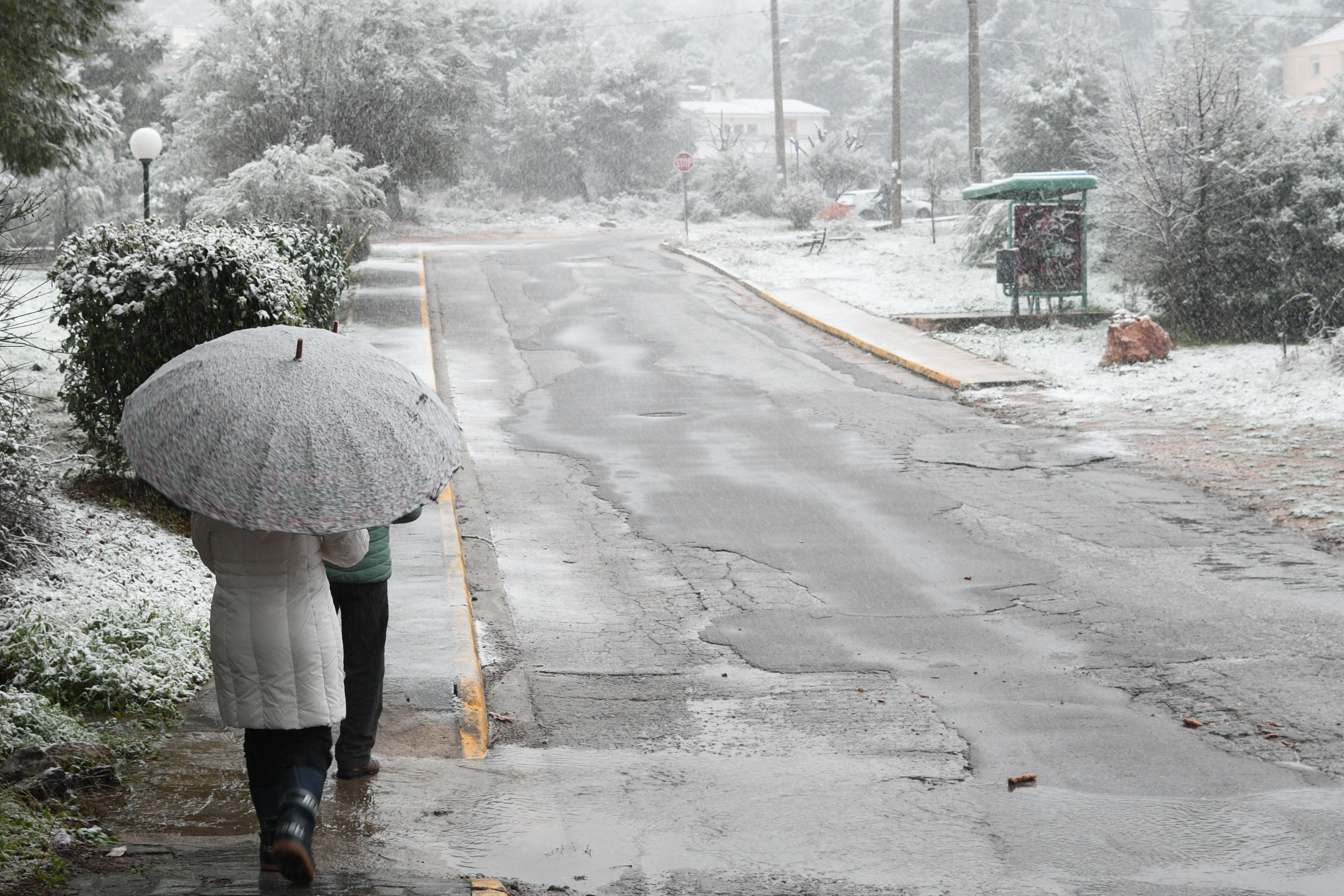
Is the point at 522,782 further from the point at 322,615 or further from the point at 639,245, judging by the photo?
the point at 639,245

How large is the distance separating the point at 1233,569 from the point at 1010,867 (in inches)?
194

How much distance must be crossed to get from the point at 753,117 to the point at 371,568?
86.2 meters

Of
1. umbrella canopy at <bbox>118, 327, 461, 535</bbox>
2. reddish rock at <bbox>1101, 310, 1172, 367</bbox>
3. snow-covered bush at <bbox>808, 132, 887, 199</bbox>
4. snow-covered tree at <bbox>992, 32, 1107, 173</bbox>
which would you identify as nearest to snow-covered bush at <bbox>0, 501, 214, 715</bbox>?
umbrella canopy at <bbox>118, 327, 461, 535</bbox>

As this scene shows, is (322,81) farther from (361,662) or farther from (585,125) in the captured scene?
(585,125)

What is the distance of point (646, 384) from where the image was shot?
55.8ft

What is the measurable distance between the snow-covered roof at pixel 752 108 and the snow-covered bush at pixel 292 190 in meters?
58.0

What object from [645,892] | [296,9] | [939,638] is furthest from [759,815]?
[296,9]

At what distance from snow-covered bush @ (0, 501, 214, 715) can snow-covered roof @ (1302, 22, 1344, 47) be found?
86353mm

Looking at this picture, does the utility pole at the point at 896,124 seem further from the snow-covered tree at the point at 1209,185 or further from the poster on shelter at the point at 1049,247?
the snow-covered tree at the point at 1209,185

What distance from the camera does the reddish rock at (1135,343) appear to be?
56.9 ft

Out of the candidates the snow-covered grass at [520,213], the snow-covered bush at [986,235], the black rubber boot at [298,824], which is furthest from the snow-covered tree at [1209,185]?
the snow-covered grass at [520,213]

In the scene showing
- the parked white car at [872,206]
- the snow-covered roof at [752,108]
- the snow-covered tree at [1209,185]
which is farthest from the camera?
the snow-covered roof at [752,108]

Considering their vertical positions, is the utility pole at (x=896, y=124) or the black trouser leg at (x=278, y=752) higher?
the utility pole at (x=896, y=124)

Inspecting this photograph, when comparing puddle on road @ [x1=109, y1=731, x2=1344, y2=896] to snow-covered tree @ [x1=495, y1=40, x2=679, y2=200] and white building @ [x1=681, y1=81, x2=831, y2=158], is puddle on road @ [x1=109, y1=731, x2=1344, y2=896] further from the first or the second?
white building @ [x1=681, y1=81, x2=831, y2=158]
